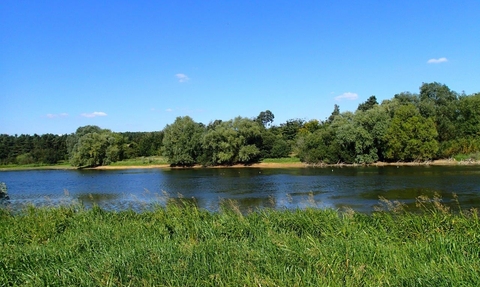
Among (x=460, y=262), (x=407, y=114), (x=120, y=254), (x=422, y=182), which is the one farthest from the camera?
(x=407, y=114)

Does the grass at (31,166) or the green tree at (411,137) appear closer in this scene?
the green tree at (411,137)

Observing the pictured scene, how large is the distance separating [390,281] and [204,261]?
288cm

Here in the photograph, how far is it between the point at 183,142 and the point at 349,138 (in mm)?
28498

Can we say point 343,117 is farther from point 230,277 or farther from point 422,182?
point 230,277

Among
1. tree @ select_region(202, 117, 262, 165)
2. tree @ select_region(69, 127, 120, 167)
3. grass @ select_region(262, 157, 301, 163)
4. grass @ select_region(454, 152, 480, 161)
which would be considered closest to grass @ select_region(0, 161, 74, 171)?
tree @ select_region(69, 127, 120, 167)

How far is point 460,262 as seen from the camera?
241 inches

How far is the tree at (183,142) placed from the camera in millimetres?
67812

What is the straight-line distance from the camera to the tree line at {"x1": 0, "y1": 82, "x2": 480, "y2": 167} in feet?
183

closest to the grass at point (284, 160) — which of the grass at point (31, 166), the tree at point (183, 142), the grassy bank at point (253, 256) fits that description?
the tree at point (183, 142)

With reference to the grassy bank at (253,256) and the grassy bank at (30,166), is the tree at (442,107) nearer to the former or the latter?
the grassy bank at (253,256)

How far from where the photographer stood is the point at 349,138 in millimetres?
55656

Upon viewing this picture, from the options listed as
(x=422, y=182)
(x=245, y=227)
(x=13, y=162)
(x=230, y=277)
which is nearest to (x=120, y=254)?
(x=230, y=277)

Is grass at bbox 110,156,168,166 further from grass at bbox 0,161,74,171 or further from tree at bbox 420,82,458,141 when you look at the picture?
tree at bbox 420,82,458,141

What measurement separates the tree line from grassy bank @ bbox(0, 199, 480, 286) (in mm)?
48147
